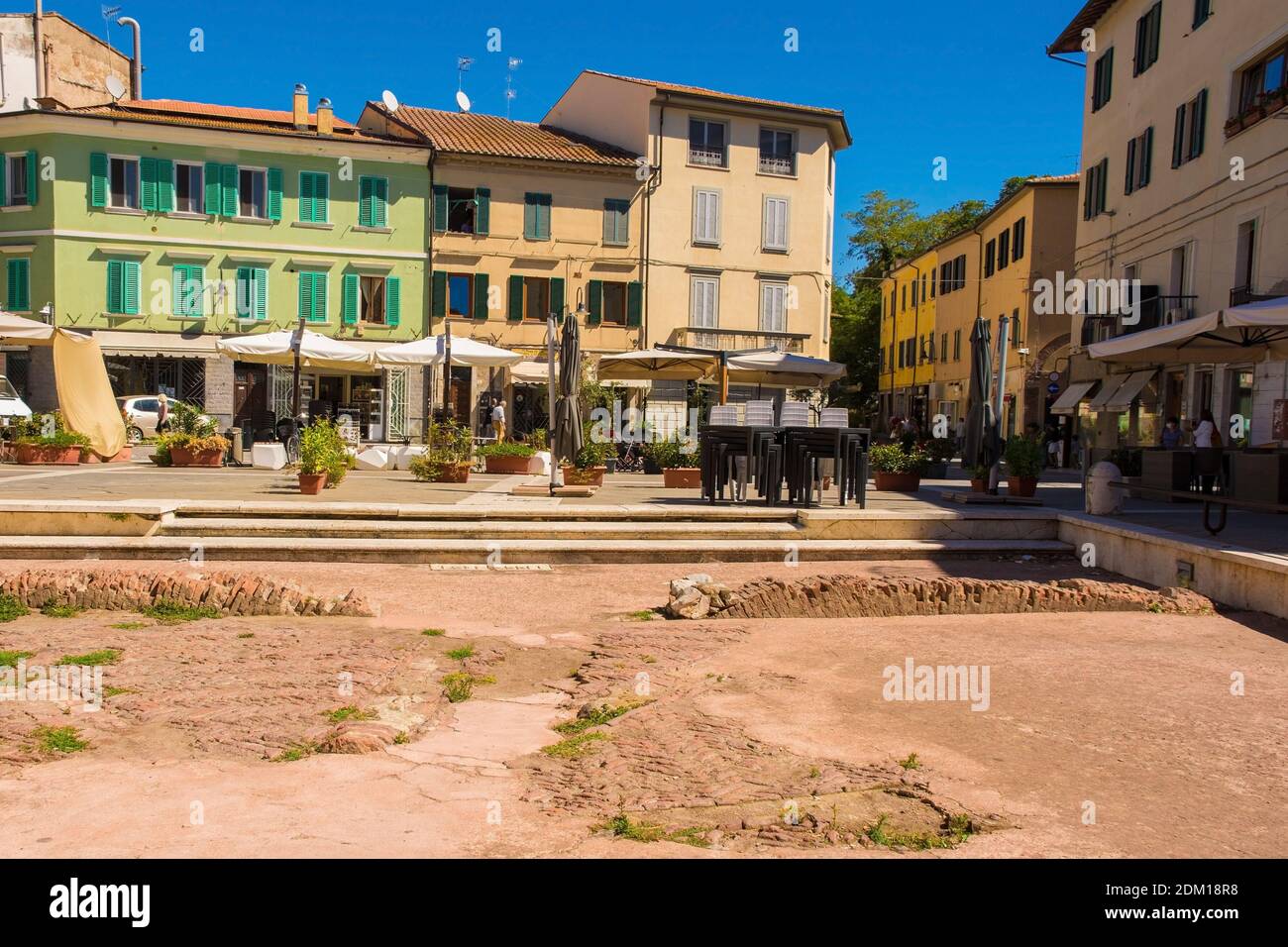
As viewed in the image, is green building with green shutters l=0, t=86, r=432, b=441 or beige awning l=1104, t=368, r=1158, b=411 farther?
green building with green shutters l=0, t=86, r=432, b=441

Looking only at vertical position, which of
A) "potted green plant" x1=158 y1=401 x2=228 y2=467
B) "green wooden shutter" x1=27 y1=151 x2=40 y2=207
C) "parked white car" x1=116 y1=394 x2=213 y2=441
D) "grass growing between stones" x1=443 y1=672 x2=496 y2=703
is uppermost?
"green wooden shutter" x1=27 y1=151 x2=40 y2=207

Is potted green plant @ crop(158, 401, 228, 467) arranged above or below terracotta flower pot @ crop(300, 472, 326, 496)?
above

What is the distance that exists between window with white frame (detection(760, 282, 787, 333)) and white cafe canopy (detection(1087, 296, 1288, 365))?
69.6 ft

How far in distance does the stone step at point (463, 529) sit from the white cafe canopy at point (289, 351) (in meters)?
9.29

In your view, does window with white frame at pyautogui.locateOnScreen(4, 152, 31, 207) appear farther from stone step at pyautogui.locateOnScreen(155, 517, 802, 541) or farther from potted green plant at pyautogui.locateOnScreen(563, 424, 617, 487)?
stone step at pyautogui.locateOnScreen(155, 517, 802, 541)

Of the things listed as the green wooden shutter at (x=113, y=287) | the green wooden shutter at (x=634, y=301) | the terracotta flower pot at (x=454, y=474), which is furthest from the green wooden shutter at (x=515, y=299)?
the terracotta flower pot at (x=454, y=474)

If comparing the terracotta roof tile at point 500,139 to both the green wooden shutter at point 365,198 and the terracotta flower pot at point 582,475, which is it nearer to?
the green wooden shutter at point 365,198

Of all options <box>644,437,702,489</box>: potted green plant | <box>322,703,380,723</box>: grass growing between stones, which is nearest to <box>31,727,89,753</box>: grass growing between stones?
<box>322,703,380,723</box>: grass growing between stones

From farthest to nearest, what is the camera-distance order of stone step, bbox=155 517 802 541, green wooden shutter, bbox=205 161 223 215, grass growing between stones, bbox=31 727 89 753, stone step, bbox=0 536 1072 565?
1. green wooden shutter, bbox=205 161 223 215
2. stone step, bbox=155 517 802 541
3. stone step, bbox=0 536 1072 565
4. grass growing between stones, bbox=31 727 89 753

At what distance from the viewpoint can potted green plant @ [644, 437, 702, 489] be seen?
50.5ft

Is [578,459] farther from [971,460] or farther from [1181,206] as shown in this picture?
[1181,206]

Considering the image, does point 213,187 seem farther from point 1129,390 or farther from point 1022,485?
point 1129,390

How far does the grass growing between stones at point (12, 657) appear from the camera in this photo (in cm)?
568
